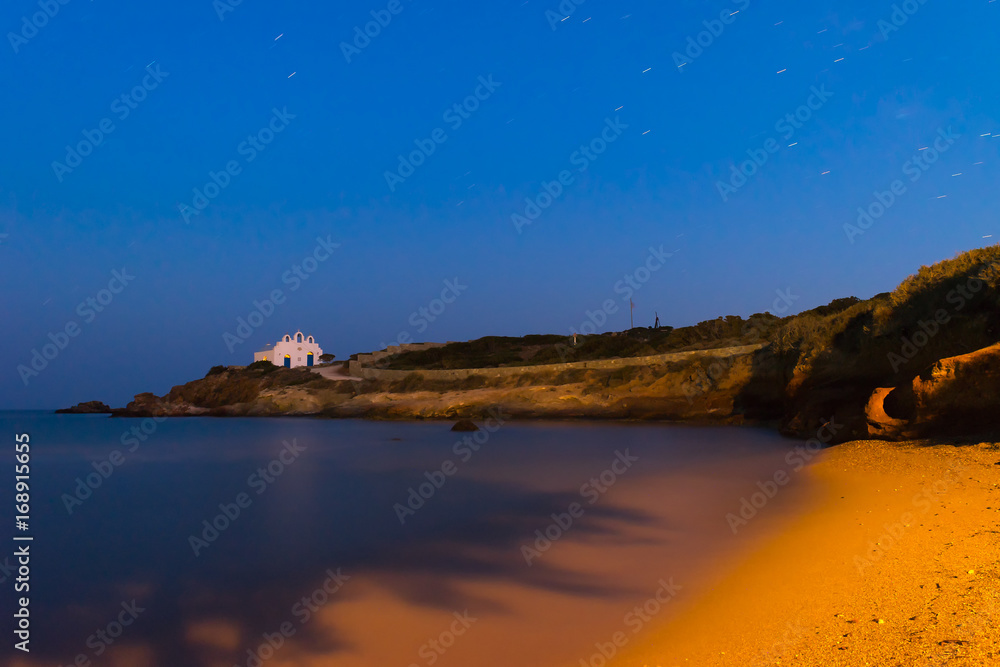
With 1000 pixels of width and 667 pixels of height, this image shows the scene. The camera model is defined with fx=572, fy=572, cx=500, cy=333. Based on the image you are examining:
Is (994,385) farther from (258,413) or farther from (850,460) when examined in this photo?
(258,413)

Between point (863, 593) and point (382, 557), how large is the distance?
5.71m

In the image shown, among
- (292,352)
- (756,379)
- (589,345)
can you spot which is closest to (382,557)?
(756,379)

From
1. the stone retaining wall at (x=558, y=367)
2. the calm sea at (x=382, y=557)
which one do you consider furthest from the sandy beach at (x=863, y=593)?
the stone retaining wall at (x=558, y=367)

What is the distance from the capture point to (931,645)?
3.75m

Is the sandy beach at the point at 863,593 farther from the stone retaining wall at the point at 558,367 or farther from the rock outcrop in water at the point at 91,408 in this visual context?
the rock outcrop in water at the point at 91,408

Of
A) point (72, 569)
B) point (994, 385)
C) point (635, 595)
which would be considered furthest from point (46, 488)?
point (994, 385)

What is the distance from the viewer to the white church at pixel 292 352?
75.9 metres

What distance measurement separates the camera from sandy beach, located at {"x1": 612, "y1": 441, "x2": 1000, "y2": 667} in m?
3.91

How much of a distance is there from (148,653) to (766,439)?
58.0ft

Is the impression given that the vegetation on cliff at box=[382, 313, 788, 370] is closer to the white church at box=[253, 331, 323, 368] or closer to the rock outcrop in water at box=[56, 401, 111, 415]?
the white church at box=[253, 331, 323, 368]

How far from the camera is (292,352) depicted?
7656cm

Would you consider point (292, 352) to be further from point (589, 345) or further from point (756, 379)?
point (756, 379)

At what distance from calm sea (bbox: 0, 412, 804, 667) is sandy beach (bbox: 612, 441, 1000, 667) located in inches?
17.2

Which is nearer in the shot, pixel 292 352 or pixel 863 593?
pixel 863 593
